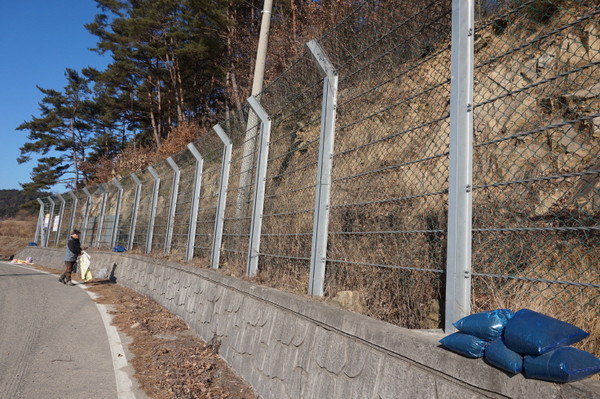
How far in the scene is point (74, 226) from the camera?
21.6m

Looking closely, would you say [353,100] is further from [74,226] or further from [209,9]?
[74,226]

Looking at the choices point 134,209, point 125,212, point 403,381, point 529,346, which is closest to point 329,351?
point 403,381

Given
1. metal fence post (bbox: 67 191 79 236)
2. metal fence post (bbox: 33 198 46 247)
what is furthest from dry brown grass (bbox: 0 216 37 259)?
metal fence post (bbox: 67 191 79 236)

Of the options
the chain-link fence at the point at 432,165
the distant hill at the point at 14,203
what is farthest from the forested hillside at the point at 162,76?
the chain-link fence at the point at 432,165

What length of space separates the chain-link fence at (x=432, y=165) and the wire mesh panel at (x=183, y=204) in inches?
107

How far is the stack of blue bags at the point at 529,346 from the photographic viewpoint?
5.27 feet

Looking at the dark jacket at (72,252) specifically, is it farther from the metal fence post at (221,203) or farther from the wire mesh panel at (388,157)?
the wire mesh panel at (388,157)

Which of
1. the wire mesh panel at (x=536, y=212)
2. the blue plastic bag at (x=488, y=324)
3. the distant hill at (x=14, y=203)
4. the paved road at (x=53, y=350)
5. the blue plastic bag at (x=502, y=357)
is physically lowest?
the paved road at (x=53, y=350)

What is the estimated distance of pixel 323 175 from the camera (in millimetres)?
4391

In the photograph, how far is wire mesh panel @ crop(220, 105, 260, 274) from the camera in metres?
6.64

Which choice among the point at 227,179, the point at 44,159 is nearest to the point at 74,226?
the point at 227,179

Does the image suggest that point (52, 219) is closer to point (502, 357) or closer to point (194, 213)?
point (194, 213)

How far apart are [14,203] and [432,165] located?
75.5m

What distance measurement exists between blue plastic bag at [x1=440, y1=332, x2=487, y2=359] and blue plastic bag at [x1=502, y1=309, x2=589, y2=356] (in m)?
0.16
